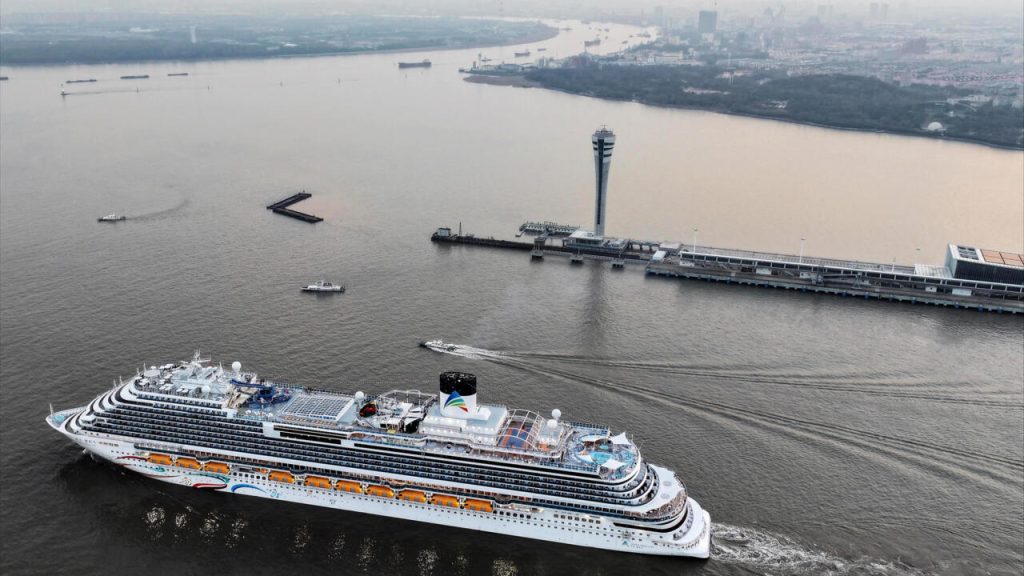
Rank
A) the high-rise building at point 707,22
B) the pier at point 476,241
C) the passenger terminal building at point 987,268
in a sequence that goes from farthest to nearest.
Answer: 1. the high-rise building at point 707,22
2. the pier at point 476,241
3. the passenger terminal building at point 987,268

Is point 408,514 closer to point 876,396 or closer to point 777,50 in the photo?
point 876,396

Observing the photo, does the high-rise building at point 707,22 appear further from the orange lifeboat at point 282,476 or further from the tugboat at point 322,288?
the orange lifeboat at point 282,476

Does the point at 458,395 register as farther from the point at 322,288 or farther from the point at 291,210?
the point at 291,210

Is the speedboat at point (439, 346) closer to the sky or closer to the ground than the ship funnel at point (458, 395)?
closer to the ground

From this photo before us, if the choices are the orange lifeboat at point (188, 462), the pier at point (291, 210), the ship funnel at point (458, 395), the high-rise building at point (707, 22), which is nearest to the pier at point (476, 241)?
the pier at point (291, 210)

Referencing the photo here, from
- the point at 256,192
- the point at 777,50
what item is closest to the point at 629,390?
the point at 256,192

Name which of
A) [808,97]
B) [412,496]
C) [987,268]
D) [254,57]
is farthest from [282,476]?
[254,57]

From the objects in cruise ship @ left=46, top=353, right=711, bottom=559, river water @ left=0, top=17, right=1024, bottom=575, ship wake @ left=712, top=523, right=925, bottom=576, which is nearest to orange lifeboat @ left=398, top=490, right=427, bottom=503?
cruise ship @ left=46, top=353, right=711, bottom=559
